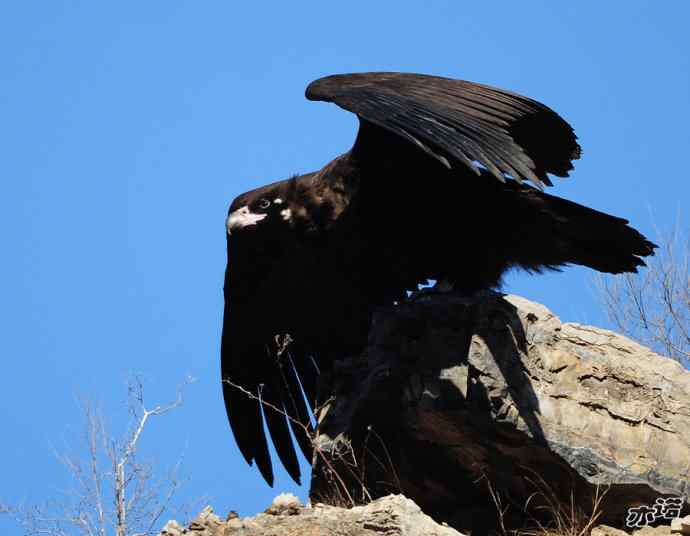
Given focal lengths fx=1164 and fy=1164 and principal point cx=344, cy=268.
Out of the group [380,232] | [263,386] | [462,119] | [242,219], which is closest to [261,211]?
[242,219]

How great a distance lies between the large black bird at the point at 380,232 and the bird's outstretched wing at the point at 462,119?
0.01 metres

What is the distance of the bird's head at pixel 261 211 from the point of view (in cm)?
664

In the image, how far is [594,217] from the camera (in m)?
6.06

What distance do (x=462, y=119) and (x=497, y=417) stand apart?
135 cm

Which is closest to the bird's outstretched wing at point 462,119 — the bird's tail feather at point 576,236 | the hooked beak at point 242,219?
the bird's tail feather at point 576,236

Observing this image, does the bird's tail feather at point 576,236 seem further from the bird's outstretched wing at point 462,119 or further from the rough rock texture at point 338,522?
the rough rock texture at point 338,522

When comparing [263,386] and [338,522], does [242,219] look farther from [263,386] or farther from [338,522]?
[338,522]

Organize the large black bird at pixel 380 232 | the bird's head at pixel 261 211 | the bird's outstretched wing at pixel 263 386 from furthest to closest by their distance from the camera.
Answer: the bird's outstretched wing at pixel 263 386 → the bird's head at pixel 261 211 → the large black bird at pixel 380 232

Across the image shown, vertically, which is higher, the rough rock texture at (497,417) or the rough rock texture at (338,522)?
the rough rock texture at (497,417)

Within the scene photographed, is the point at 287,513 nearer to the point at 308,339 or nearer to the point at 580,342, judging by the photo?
the point at 580,342

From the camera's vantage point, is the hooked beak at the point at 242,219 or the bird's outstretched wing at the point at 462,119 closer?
the bird's outstretched wing at the point at 462,119

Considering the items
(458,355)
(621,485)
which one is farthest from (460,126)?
(621,485)

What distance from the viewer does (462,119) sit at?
5277 millimetres

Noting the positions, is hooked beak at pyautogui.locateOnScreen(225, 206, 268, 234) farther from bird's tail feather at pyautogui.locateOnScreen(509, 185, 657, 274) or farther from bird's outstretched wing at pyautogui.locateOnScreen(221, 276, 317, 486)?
bird's tail feather at pyautogui.locateOnScreen(509, 185, 657, 274)
